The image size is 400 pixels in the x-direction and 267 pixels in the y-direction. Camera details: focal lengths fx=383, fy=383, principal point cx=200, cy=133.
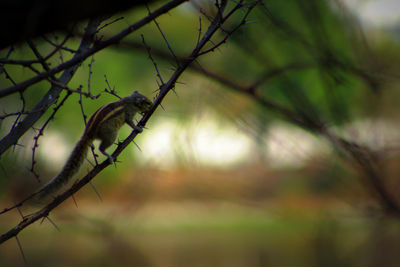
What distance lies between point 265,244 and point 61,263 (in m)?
3.24

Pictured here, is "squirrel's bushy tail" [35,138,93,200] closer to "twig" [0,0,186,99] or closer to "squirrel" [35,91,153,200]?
"squirrel" [35,91,153,200]

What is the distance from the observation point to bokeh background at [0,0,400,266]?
5.59ft

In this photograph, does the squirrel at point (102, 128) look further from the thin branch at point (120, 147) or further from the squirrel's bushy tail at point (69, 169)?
the thin branch at point (120, 147)

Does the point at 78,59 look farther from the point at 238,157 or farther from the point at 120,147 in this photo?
the point at 238,157

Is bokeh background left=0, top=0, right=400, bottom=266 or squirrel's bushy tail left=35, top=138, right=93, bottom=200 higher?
bokeh background left=0, top=0, right=400, bottom=266

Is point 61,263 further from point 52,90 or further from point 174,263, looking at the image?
point 52,90

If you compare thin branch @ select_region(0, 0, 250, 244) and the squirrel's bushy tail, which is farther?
the squirrel's bushy tail

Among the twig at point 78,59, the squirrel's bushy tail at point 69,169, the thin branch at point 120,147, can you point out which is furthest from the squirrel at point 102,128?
the twig at point 78,59

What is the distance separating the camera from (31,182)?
2.66m

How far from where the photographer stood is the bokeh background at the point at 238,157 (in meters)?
1.70

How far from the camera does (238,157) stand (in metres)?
3.79

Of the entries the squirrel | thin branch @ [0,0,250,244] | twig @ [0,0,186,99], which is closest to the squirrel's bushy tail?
the squirrel

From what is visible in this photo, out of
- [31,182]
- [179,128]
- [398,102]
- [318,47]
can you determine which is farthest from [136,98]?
[398,102]

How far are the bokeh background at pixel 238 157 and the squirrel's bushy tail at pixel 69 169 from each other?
0.10m
